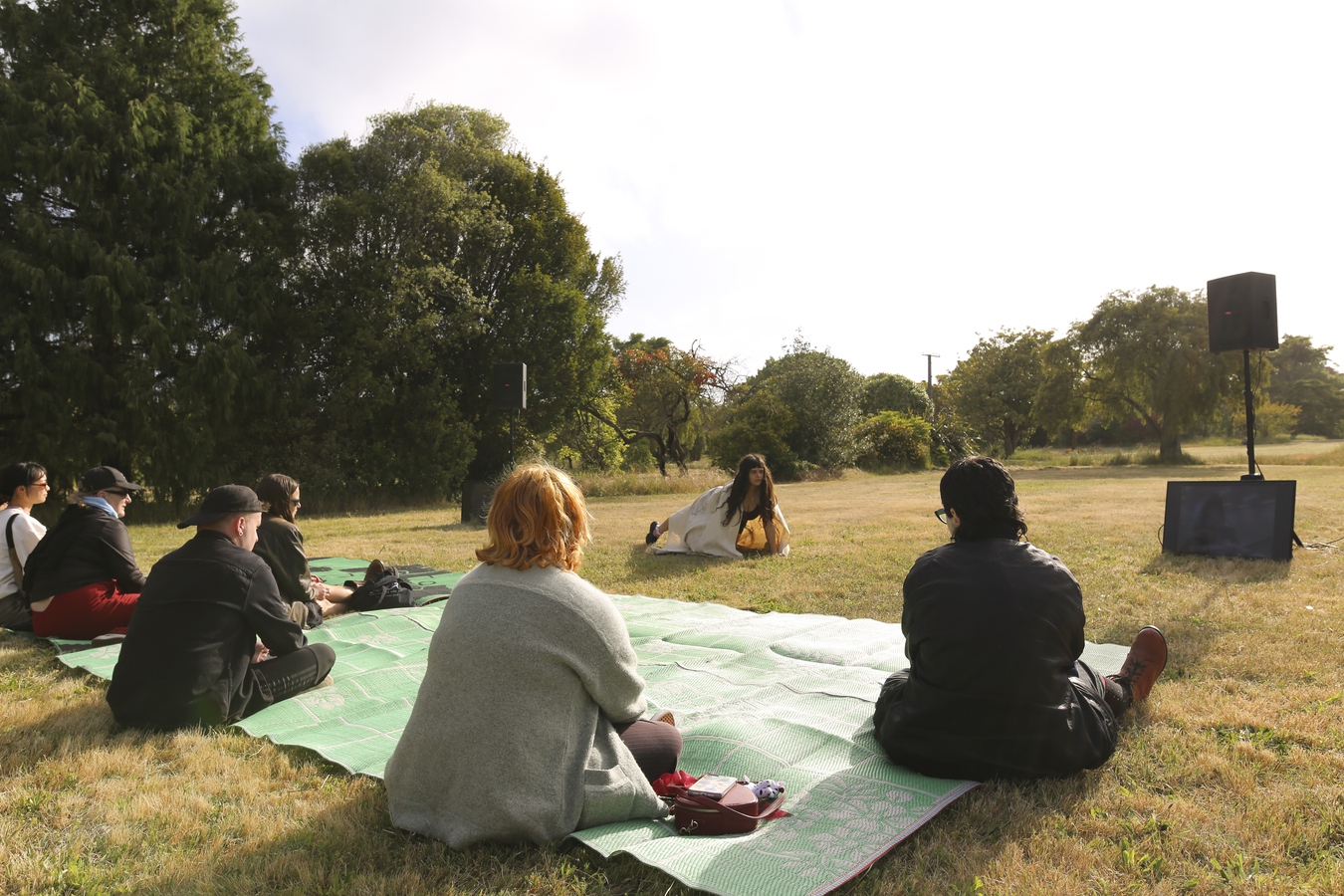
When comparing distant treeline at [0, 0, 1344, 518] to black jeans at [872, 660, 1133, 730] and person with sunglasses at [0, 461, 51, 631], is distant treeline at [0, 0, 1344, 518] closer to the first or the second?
person with sunglasses at [0, 461, 51, 631]

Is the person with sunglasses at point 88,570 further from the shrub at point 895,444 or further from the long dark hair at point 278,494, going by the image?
the shrub at point 895,444

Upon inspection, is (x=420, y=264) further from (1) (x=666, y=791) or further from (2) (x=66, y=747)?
(1) (x=666, y=791)

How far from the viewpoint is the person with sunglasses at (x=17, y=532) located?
16.6ft

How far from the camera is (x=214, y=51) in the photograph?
14.1 m

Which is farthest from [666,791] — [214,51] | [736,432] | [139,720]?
[736,432]

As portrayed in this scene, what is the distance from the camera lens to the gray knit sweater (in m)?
2.33

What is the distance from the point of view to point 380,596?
6078 mm

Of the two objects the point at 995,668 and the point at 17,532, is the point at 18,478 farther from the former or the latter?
the point at 995,668

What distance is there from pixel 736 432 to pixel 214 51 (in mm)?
15077

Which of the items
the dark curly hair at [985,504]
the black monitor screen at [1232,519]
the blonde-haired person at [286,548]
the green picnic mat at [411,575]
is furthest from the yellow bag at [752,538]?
the dark curly hair at [985,504]

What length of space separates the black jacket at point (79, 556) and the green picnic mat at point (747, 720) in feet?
1.67

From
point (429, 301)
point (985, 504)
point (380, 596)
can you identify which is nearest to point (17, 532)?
point (380, 596)

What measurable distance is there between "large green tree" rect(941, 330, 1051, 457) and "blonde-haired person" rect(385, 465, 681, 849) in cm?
4102

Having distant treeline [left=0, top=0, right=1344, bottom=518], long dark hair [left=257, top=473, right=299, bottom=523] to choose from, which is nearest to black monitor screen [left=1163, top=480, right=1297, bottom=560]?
long dark hair [left=257, top=473, right=299, bottom=523]
